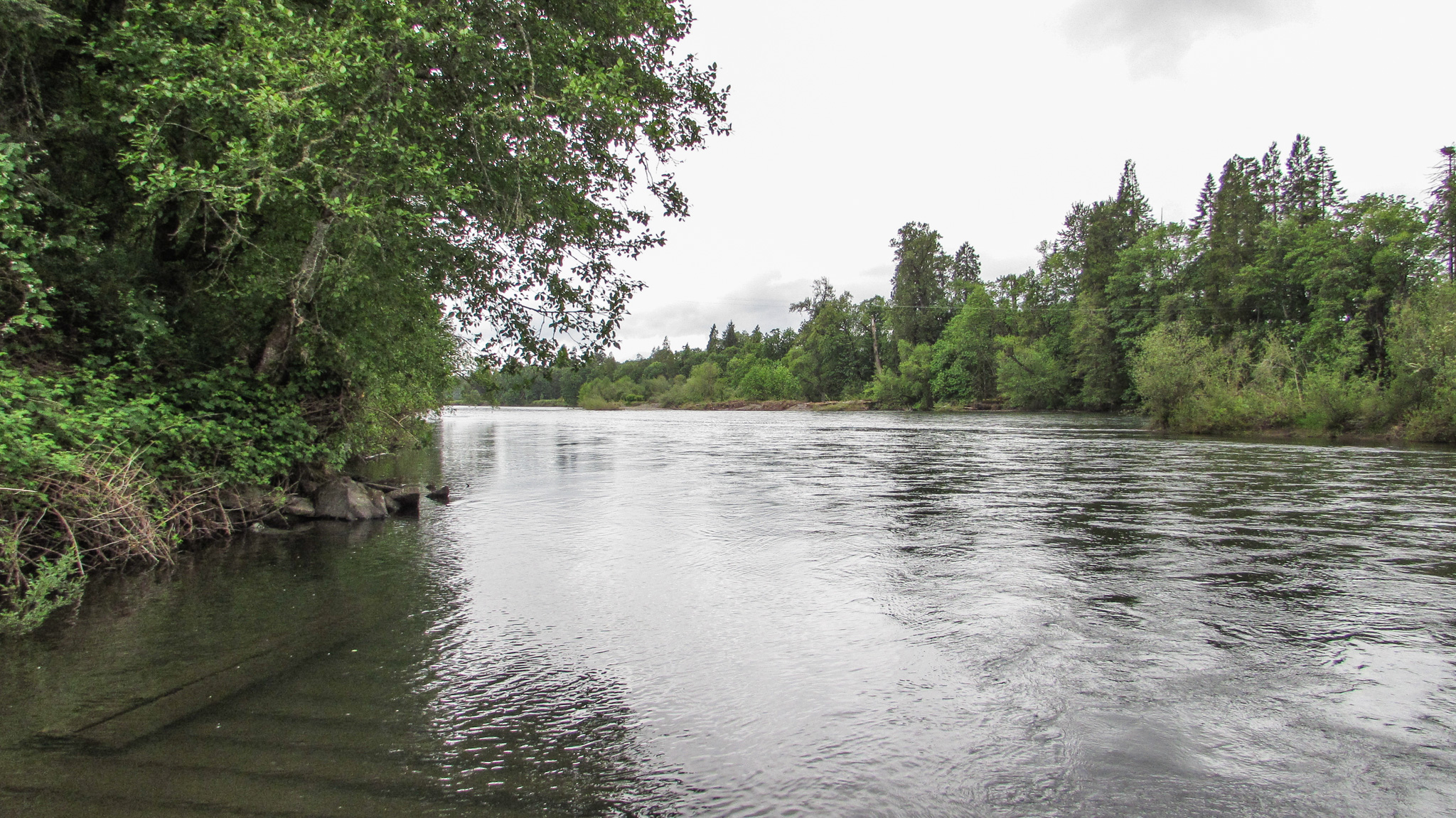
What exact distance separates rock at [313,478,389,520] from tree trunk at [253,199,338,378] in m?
2.60

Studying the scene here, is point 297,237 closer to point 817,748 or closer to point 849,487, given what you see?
point 817,748

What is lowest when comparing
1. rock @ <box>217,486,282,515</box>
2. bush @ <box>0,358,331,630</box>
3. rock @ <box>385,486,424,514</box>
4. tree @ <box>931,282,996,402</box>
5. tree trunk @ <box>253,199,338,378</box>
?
rock @ <box>385,486,424,514</box>

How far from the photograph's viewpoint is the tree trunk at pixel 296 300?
10.7 metres

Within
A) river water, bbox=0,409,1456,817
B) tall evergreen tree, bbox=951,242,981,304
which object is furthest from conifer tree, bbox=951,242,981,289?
river water, bbox=0,409,1456,817

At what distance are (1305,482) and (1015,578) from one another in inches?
603

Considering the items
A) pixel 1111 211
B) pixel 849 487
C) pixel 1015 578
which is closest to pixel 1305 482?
pixel 849 487

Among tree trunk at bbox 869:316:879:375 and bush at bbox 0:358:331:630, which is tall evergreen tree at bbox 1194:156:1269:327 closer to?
tree trunk at bbox 869:316:879:375

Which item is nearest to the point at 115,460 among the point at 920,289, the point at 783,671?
the point at 783,671

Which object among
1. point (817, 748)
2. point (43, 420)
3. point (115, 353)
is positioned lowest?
point (817, 748)

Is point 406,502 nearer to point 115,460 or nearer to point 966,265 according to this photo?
point 115,460

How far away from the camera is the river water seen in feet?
15.5

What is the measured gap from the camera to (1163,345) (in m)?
44.2

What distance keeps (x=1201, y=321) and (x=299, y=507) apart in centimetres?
7143

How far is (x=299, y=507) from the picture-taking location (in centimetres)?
1392
